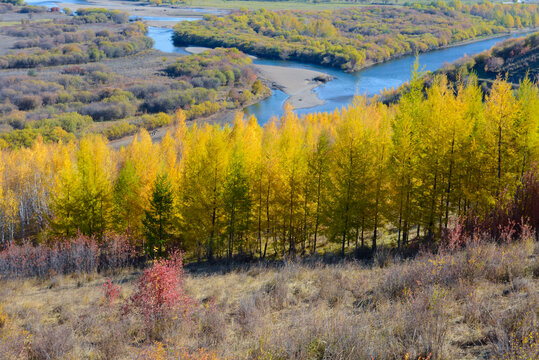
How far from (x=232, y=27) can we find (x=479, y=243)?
17514 centimetres

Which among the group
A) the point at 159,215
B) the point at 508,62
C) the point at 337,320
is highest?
the point at 508,62

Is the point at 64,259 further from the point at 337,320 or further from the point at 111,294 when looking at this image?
the point at 337,320

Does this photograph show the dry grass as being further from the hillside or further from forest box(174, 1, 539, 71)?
forest box(174, 1, 539, 71)

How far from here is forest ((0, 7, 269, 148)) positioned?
67.2 m

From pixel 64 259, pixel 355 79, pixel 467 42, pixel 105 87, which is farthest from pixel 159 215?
pixel 467 42

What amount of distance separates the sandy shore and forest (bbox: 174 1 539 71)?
1396 centimetres

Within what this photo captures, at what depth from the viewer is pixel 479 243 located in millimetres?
13016

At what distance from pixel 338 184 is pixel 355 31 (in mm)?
159107

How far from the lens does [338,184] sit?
2048 cm

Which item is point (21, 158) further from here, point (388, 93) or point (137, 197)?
point (388, 93)

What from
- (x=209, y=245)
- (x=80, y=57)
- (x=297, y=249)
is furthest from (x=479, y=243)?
(x=80, y=57)

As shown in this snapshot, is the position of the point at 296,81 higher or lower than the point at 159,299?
lower

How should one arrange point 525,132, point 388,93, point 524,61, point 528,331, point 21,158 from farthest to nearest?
point 388,93 → point 524,61 → point 21,158 → point 525,132 → point 528,331

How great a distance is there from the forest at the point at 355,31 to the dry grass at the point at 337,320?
103 meters
